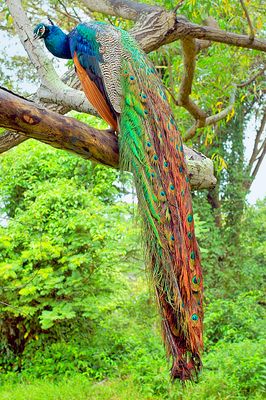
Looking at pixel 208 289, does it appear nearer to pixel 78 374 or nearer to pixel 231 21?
pixel 78 374

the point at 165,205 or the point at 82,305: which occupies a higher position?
the point at 165,205

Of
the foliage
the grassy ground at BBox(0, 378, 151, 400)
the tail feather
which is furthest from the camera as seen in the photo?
the foliage

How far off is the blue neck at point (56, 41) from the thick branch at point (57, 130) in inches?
24.0

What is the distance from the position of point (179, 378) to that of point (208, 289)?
205 inches

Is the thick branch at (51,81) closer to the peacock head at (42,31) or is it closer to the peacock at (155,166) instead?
the peacock head at (42,31)

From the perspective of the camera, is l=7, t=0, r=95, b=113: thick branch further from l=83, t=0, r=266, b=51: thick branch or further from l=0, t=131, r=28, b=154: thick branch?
l=83, t=0, r=266, b=51: thick branch

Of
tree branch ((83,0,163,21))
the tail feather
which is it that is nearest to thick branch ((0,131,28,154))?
the tail feather

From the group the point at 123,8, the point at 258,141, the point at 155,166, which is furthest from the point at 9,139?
the point at 258,141

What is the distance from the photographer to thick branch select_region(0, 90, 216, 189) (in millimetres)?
1462

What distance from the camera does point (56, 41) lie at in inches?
90.7

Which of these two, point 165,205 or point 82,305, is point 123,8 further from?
point 82,305

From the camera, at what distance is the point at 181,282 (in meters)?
1.77

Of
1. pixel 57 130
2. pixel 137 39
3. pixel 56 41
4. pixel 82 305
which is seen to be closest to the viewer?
pixel 57 130

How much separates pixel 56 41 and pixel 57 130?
839mm
